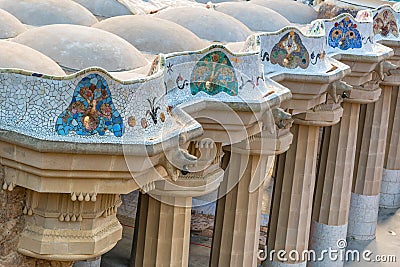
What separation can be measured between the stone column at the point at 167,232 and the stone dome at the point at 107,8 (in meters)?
4.96

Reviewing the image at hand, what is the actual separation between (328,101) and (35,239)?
330 inches

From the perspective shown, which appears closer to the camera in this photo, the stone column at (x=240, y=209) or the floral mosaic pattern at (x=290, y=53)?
the floral mosaic pattern at (x=290, y=53)

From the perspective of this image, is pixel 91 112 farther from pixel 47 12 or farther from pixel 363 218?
pixel 363 218

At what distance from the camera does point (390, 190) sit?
2425 centimetres

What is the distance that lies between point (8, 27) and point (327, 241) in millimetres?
9231

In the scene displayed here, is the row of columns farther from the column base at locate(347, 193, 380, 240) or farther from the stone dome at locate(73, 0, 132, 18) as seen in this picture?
the stone dome at locate(73, 0, 132, 18)

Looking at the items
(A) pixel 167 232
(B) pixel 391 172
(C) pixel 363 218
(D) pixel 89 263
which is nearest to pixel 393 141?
(B) pixel 391 172

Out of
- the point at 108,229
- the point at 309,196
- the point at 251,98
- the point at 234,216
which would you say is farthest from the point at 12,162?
the point at 309,196

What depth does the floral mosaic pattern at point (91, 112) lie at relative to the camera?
885cm

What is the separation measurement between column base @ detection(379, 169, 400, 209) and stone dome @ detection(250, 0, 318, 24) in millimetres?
5732

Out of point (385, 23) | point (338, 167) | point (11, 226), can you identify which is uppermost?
point (385, 23)

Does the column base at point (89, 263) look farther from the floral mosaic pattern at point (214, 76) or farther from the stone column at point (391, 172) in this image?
the stone column at point (391, 172)

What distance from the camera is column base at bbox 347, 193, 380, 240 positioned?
2147 cm

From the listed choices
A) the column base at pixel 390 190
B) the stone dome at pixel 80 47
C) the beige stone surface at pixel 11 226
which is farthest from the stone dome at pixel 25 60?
the column base at pixel 390 190
